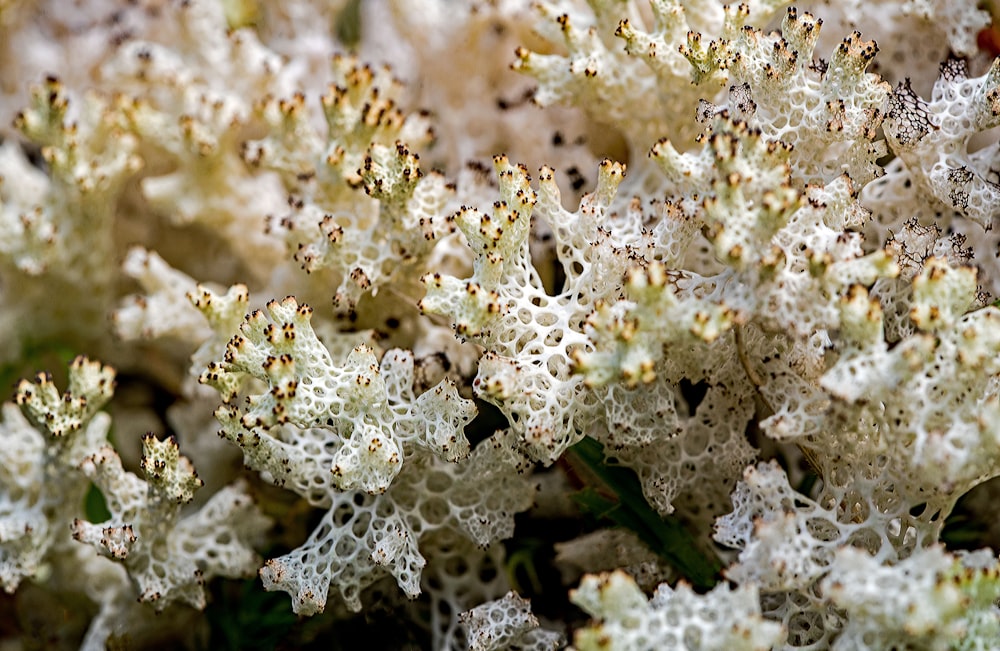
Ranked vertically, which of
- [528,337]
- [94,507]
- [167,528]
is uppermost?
[528,337]

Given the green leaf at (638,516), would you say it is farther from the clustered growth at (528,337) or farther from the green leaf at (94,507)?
the green leaf at (94,507)

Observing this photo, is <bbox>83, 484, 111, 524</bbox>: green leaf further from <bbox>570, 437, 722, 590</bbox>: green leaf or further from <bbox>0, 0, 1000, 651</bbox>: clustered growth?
<bbox>570, 437, 722, 590</bbox>: green leaf

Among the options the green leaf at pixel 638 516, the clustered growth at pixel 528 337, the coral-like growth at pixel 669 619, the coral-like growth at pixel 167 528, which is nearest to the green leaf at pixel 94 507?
the clustered growth at pixel 528 337

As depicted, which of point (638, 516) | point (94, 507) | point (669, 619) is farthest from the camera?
point (94, 507)

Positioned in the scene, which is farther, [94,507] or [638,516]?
[94,507]

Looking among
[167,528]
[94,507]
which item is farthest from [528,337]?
[94,507]

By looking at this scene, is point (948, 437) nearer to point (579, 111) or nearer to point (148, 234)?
point (579, 111)

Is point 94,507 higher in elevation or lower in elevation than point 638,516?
lower

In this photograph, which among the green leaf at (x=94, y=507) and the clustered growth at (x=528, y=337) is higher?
the clustered growth at (x=528, y=337)

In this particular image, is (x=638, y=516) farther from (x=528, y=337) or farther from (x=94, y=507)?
(x=94, y=507)
